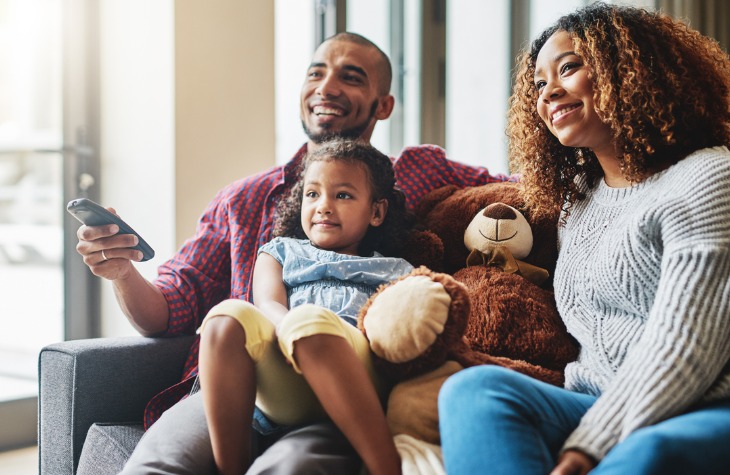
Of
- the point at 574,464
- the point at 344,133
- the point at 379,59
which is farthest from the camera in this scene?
the point at 379,59

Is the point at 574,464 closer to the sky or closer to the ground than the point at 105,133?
closer to the ground

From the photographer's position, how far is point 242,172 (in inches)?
83.6

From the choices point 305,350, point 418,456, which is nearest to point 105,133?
point 305,350

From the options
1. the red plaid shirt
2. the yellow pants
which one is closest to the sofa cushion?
the red plaid shirt

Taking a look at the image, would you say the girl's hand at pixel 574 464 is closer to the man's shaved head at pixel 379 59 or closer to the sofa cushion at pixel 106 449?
the sofa cushion at pixel 106 449

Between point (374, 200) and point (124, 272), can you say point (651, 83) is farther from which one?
point (124, 272)

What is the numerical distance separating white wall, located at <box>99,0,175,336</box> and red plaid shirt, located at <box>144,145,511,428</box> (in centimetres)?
40

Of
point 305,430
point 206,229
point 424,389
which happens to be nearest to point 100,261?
point 206,229

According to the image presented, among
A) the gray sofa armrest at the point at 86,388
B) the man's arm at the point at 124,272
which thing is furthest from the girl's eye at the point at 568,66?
the gray sofa armrest at the point at 86,388

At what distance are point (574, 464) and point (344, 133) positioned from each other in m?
1.08

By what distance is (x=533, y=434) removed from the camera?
91cm

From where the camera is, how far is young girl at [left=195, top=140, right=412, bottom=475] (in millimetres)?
1021

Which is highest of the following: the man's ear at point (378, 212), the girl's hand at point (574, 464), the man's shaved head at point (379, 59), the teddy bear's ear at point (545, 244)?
the man's shaved head at point (379, 59)

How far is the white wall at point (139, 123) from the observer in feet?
6.57
